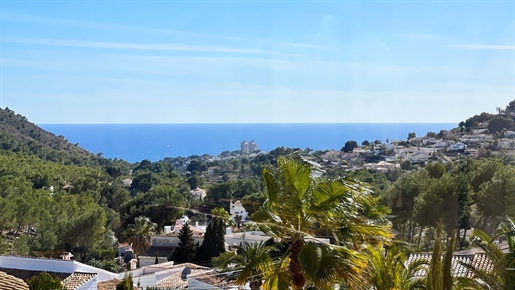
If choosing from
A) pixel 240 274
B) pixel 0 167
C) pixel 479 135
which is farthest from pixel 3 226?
pixel 479 135

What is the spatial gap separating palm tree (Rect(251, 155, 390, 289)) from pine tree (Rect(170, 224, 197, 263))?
48.8 ft

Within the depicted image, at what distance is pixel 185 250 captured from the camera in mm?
18594

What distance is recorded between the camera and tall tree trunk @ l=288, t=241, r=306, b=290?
375cm

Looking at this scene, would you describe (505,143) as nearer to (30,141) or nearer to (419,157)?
(419,157)

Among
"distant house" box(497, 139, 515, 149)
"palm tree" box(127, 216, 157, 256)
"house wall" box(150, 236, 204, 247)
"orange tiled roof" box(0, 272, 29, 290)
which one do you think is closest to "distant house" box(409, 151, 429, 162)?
"distant house" box(497, 139, 515, 149)

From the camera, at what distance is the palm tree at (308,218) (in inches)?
144

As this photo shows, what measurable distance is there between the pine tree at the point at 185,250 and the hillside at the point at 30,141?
45.8 m

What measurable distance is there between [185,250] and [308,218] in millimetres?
15308

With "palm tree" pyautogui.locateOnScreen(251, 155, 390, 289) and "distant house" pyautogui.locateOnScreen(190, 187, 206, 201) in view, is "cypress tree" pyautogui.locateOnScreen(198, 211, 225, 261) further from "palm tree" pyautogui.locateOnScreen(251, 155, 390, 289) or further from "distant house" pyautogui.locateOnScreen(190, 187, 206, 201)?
"distant house" pyautogui.locateOnScreen(190, 187, 206, 201)

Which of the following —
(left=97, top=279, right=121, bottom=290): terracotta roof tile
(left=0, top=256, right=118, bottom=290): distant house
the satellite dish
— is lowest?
the satellite dish

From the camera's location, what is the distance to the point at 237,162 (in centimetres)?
7825

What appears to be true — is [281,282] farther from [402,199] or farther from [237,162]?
[237,162]

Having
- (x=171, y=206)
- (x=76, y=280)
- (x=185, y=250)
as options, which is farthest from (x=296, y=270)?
(x=171, y=206)

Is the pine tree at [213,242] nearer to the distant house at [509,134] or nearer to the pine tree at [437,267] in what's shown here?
the pine tree at [437,267]
